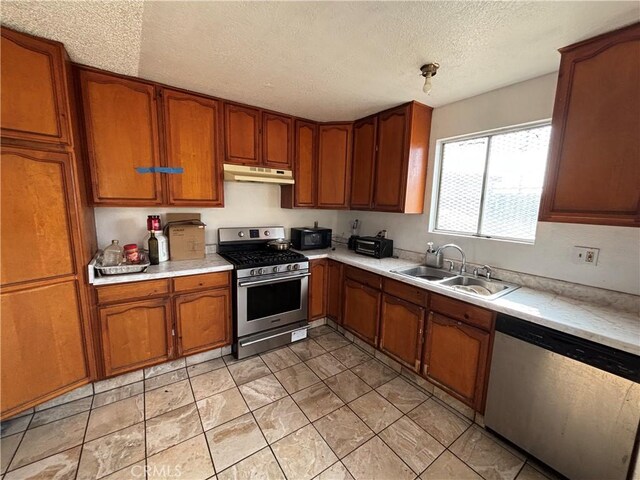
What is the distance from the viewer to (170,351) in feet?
7.16

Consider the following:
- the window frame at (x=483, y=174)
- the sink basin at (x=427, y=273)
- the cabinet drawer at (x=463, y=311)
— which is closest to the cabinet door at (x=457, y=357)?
the cabinet drawer at (x=463, y=311)

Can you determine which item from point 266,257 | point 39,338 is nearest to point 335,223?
point 266,257

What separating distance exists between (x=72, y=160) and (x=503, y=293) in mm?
2982

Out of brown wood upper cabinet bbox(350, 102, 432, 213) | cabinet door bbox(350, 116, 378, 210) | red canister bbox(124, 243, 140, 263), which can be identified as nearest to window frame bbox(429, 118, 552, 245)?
brown wood upper cabinet bbox(350, 102, 432, 213)

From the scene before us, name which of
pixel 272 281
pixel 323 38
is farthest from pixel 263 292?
pixel 323 38

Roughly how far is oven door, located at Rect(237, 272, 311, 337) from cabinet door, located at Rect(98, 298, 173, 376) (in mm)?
597

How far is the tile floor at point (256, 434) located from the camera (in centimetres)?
144

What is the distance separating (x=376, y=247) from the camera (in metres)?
2.81

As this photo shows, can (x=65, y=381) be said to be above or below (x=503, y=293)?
below

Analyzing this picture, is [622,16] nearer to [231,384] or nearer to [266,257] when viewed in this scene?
[266,257]

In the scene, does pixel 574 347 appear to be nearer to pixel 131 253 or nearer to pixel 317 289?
pixel 317 289

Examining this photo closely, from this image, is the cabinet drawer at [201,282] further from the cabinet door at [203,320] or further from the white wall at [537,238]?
the white wall at [537,238]

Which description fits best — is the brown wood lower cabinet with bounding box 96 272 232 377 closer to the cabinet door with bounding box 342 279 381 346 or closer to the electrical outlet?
the cabinet door with bounding box 342 279 381 346

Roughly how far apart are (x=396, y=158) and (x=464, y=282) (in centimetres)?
131
